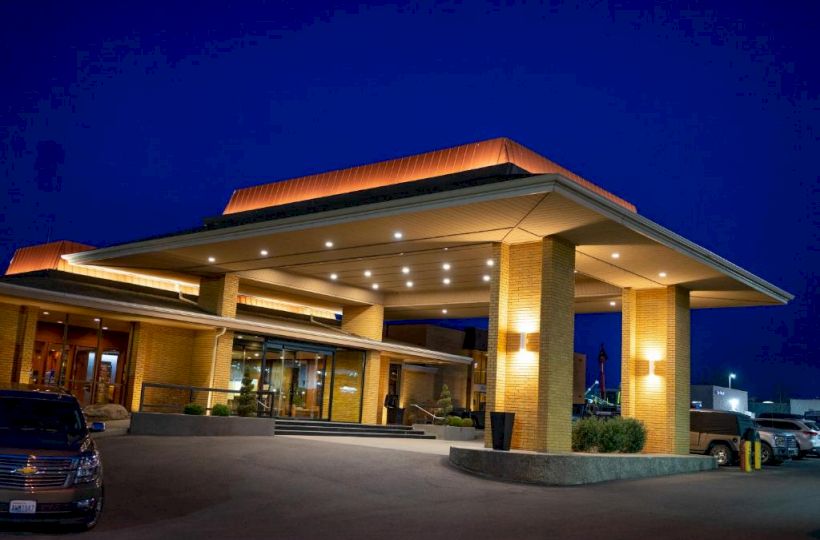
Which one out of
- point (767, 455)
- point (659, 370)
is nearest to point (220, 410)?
point (659, 370)

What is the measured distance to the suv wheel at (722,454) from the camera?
24.6 meters

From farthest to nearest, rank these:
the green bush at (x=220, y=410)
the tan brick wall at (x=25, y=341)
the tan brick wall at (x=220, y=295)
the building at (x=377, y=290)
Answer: the tan brick wall at (x=220, y=295) < the tan brick wall at (x=25, y=341) < the green bush at (x=220, y=410) < the building at (x=377, y=290)

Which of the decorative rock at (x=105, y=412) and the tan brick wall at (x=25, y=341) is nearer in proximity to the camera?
the decorative rock at (x=105, y=412)

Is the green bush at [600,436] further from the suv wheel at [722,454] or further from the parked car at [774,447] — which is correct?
the parked car at [774,447]

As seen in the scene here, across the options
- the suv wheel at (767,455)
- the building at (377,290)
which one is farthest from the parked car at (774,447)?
the building at (377,290)

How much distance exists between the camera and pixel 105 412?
22750 millimetres

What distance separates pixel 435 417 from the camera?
30031 mm

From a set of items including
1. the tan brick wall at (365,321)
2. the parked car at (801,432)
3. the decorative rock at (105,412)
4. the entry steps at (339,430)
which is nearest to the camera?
the decorative rock at (105,412)

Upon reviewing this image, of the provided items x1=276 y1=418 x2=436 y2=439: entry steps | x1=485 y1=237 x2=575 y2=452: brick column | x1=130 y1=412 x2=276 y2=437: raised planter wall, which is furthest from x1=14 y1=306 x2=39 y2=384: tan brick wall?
x1=485 y1=237 x2=575 y2=452: brick column

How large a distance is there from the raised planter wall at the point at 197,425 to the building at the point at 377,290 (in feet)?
14.4

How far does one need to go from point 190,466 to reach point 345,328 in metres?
17.6

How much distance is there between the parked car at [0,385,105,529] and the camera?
8750mm

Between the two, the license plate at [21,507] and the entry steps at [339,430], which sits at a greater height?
the entry steps at [339,430]

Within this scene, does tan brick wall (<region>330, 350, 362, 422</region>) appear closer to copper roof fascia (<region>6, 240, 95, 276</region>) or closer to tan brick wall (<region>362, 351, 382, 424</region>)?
tan brick wall (<region>362, 351, 382, 424</region>)
